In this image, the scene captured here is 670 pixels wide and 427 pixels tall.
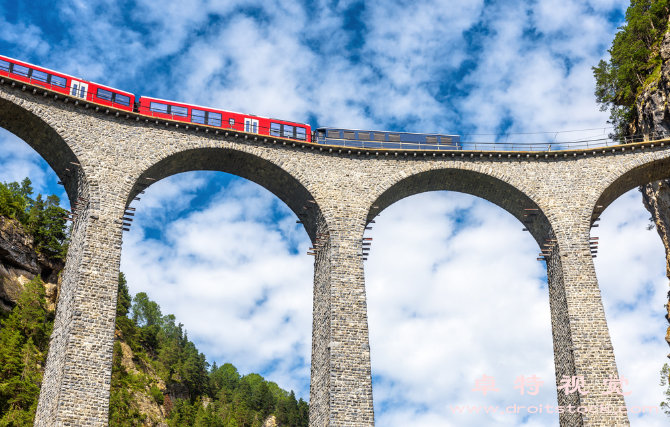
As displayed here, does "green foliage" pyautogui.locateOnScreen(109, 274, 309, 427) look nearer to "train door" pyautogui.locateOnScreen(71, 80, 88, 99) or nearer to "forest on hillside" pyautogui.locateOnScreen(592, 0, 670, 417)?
"train door" pyautogui.locateOnScreen(71, 80, 88, 99)

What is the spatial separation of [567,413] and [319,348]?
11.6 m

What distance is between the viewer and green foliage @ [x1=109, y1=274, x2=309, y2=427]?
47062mm

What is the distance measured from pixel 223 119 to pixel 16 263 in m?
22.4

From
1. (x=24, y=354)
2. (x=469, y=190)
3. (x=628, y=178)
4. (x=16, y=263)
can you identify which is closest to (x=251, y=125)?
(x=469, y=190)

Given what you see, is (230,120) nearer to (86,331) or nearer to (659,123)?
(86,331)

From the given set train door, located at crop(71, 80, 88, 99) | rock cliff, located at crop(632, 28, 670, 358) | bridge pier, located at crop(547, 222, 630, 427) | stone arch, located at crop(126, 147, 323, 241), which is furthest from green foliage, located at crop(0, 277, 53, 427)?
rock cliff, located at crop(632, 28, 670, 358)

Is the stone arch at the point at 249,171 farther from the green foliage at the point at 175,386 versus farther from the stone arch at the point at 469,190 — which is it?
the green foliage at the point at 175,386

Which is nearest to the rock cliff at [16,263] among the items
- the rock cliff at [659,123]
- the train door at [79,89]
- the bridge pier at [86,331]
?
the train door at [79,89]

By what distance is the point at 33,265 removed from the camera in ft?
143

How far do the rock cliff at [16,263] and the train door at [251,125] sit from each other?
2113 cm

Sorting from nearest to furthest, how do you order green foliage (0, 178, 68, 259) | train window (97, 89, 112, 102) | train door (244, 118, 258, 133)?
1. train window (97, 89, 112, 102)
2. train door (244, 118, 258, 133)
3. green foliage (0, 178, 68, 259)

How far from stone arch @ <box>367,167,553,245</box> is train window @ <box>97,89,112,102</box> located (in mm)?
13685

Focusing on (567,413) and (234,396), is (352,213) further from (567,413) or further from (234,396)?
(234,396)

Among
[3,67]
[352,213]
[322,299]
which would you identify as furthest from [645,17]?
[3,67]
